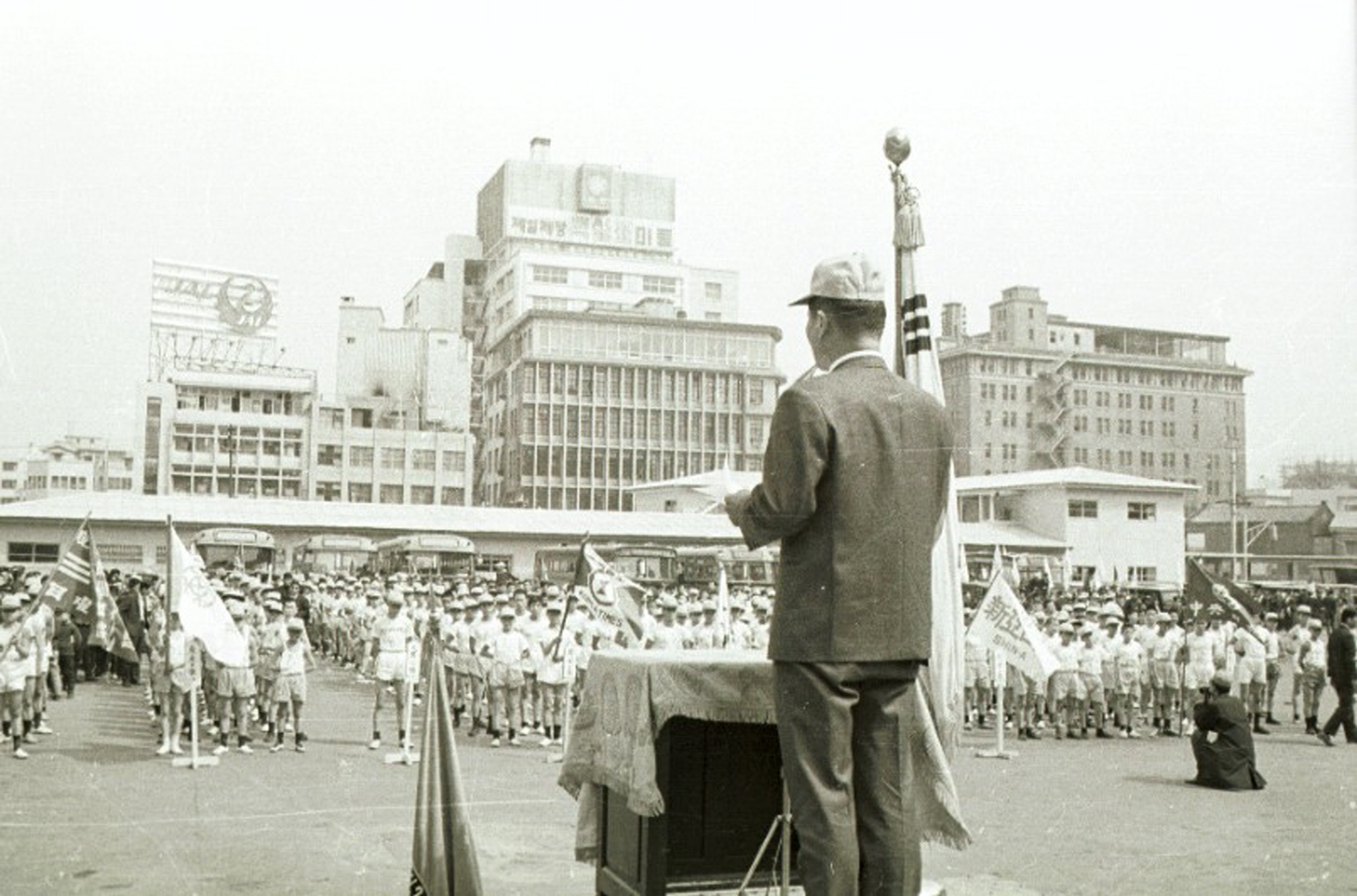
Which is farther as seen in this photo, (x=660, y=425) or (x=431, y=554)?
(x=431, y=554)

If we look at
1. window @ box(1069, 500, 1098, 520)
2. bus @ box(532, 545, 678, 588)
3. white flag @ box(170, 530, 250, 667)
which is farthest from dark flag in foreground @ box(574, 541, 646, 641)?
window @ box(1069, 500, 1098, 520)

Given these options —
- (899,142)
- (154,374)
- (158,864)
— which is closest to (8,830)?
(158,864)

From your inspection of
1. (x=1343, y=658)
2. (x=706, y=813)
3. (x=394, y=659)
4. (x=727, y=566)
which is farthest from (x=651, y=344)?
(x=706, y=813)

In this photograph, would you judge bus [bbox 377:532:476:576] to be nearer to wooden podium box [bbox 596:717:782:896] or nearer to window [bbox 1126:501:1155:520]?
window [bbox 1126:501:1155:520]

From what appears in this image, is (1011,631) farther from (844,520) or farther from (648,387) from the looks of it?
(648,387)

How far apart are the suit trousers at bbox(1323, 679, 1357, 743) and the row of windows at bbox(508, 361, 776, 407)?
42.3 ft

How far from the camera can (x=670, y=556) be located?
4134 cm

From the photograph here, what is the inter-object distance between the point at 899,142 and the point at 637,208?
22.0 m

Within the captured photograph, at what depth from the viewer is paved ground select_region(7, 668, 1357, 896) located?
721 centimetres

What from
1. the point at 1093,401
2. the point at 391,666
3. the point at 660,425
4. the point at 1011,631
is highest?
the point at 1093,401

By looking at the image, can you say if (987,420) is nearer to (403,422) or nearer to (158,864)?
(403,422)

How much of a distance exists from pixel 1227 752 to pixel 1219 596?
18.7 ft

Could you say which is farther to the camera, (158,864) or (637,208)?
(637,208)

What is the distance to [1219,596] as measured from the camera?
17172 mm
